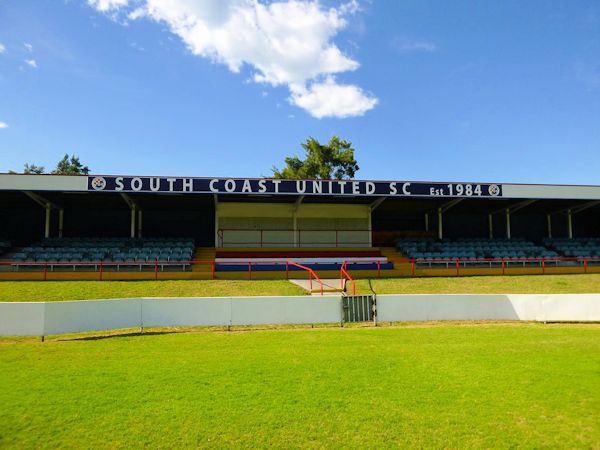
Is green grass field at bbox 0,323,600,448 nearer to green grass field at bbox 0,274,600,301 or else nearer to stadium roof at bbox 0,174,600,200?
green grass field at bbox 0,274,600,301

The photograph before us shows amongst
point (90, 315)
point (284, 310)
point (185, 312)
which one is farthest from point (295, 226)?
point (90, 315)

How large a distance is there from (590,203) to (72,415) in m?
30.5

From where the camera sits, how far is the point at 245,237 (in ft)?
85.9

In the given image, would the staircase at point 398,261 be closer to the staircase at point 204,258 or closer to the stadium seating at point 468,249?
the stadium seating at point 468,249

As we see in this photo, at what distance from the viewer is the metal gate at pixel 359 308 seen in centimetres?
1141

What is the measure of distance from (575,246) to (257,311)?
2429cm

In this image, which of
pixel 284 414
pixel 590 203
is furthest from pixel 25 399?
pixel 590 203

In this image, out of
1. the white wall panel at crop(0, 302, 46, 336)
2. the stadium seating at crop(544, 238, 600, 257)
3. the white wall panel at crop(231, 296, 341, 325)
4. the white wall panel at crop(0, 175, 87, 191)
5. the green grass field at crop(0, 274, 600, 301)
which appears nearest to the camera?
the white wall panel at crop(0, 302, 46, 336)

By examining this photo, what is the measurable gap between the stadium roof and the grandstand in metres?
0.06

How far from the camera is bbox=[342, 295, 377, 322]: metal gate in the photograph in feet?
37.4

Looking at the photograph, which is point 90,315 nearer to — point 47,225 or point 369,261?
point 369,261

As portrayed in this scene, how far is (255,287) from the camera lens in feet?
55.5

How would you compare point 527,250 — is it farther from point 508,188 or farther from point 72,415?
point 72,415

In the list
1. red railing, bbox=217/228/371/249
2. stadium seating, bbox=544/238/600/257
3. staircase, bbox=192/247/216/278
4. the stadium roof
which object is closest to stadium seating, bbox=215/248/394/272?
staircase, bbox=192/247/216/278
